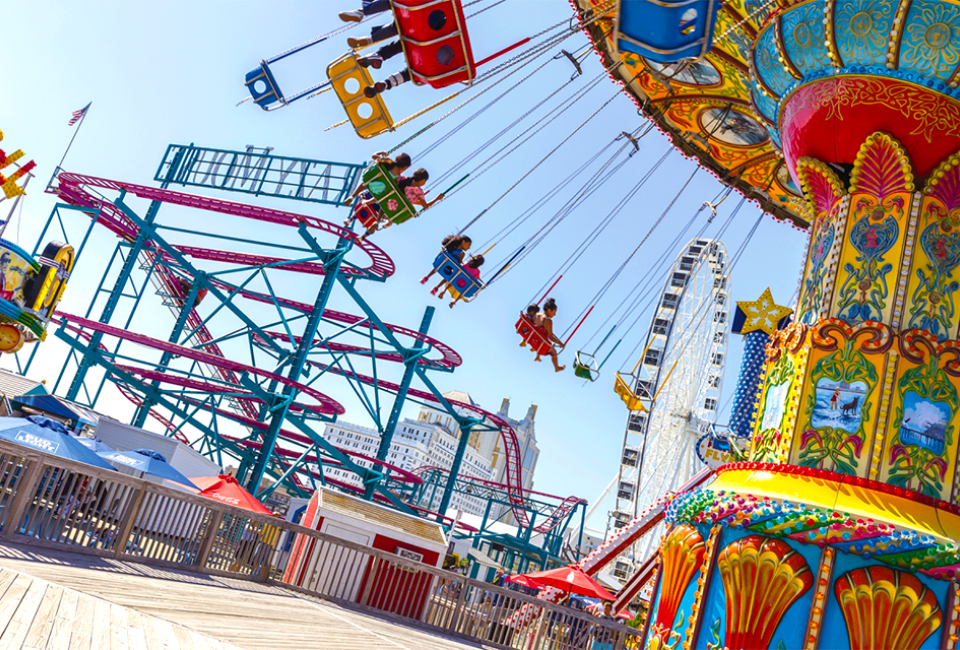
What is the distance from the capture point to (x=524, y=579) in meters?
13.7

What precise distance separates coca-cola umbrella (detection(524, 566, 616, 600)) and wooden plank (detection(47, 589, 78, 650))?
893cm

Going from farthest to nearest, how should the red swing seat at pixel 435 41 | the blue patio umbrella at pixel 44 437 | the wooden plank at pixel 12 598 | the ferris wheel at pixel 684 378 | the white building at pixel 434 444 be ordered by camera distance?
the white building at pixel 434 444 < the ferris wheel at pixel 684 378 < the blue patio umbrella at pixel 44 437 < the red swing seat at pixel 435 41 < the wooden plank at pixel 12 598

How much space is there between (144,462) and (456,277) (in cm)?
685

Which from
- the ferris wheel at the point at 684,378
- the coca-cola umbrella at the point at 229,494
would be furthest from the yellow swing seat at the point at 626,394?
the coca-cola umbrella at the point at 229,494

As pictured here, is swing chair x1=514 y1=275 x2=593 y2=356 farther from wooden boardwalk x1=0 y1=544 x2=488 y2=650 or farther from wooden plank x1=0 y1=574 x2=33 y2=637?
wooden plank x1=0 y1=574 x2=33 y2=637

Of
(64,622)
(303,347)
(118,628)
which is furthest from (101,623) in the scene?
(303,347)

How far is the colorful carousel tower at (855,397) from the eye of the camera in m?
4.83

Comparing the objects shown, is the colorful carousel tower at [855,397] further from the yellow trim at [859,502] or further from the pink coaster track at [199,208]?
the pink coaster track at [199,208]

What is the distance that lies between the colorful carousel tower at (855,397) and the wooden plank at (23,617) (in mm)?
4101

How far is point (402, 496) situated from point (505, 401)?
325 feet

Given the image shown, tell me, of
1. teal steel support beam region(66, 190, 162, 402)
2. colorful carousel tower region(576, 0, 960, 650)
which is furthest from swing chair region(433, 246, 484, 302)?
teal steel support beam region(66, 190, 162, 402)

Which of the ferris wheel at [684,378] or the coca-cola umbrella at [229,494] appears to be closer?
the coca-cola umbrella at [229,494]

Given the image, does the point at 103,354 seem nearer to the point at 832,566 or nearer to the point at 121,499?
the point at 121,499

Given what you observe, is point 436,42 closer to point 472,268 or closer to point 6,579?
point 6,579
